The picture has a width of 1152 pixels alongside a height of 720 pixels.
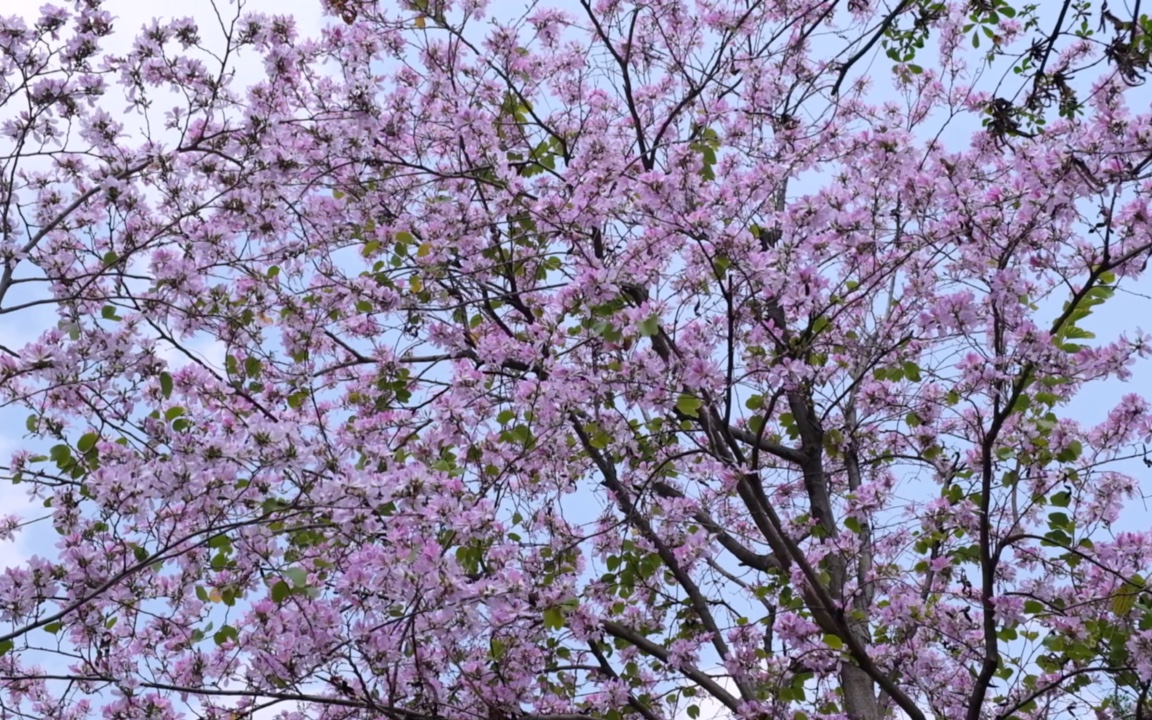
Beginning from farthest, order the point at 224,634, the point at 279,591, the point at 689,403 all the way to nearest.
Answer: the point at 224,634 < the point at 689,403 < the point at 279,591

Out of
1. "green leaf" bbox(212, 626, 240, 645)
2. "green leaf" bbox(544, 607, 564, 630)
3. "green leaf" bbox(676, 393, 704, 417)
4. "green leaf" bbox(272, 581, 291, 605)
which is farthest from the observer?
"green leaf" bbox(212, 626, 240, 645)

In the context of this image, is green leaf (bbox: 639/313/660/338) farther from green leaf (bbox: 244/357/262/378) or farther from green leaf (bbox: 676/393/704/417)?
green leaf (bbox: 244/357/262/378)

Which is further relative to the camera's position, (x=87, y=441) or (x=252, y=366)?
(x=252, y=366)

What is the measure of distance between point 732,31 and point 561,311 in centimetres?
290

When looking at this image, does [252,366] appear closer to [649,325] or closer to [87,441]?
[87,441]

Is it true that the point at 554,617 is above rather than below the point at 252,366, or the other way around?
below

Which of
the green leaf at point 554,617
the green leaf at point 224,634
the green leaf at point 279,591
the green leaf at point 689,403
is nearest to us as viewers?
the green leaf at point 279,591

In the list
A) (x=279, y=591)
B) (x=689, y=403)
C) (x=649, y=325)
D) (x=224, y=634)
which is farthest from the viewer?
(x=224, y=634)

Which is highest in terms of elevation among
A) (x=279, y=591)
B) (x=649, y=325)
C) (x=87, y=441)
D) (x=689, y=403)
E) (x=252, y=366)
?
(x=252, y=366)

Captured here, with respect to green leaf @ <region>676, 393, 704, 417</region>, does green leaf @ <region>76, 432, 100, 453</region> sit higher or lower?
higher

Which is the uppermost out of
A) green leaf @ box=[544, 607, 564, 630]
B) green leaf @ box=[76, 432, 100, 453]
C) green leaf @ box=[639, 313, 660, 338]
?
green leaf @ box=[76, 432, 100, 453]

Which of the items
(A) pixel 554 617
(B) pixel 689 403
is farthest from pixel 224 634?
(B) pixel 689 403

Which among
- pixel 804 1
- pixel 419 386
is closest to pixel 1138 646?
pixel 419 386

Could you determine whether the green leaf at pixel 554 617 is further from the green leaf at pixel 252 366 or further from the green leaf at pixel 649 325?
the green leaf at pixel 252 366
